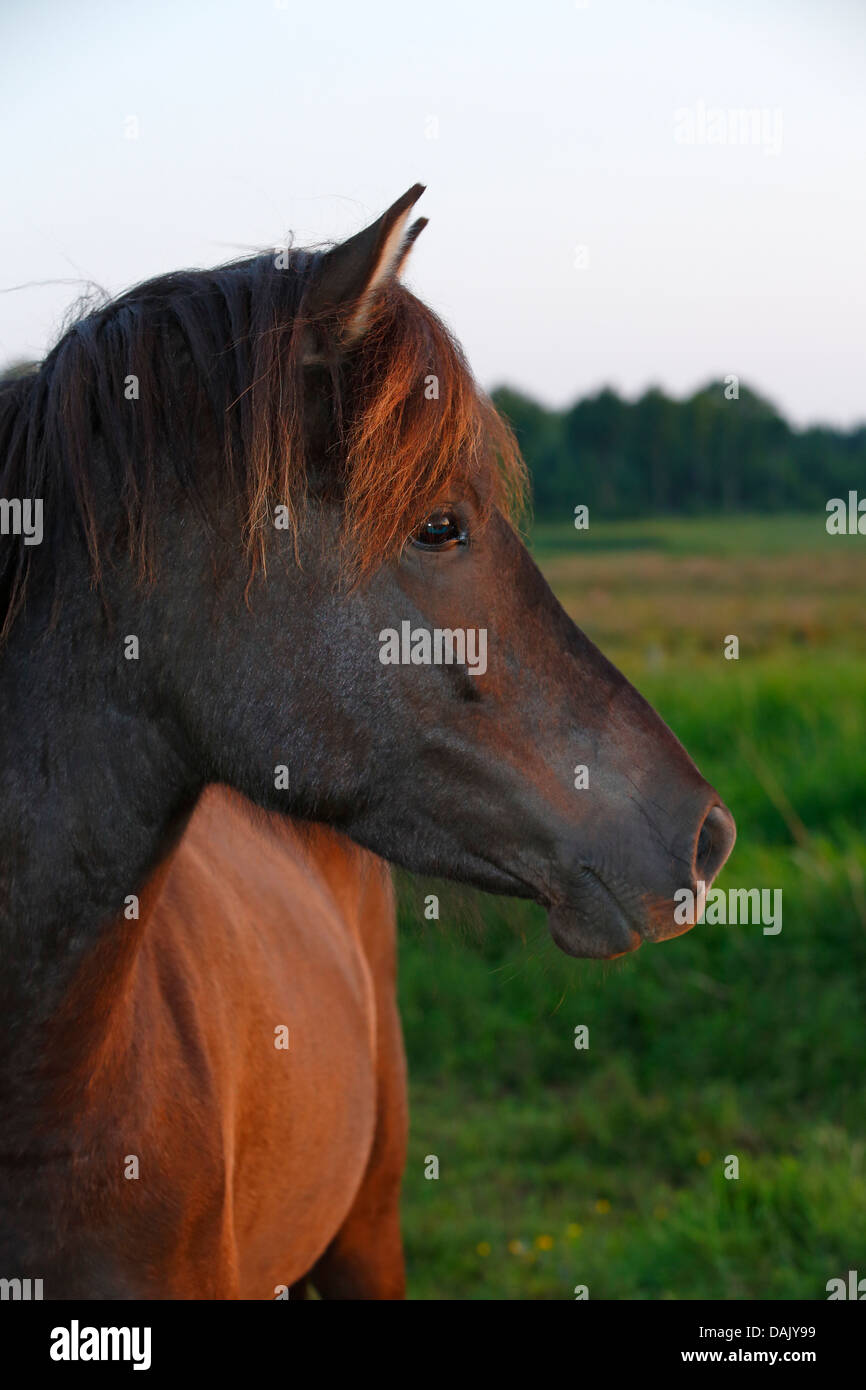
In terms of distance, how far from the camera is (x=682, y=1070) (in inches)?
233

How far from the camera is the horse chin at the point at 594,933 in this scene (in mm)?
2094

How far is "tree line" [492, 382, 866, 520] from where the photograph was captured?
18.6 meters

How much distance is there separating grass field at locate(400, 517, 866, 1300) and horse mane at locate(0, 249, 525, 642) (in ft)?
2.78

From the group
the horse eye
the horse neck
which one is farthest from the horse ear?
the horse neck

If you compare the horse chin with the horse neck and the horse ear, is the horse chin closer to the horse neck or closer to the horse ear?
the horse neck

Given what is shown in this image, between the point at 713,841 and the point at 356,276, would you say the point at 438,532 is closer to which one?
the point at 356,276

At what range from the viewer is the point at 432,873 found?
220 cm

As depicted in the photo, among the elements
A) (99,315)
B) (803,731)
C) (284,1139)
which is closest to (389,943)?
(284,1139)

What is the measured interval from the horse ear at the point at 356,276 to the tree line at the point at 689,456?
592 inches

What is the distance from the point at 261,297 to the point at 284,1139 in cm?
205

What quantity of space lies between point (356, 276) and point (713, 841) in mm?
1177

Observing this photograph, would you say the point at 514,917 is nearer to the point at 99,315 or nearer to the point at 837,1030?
the point at 99,315

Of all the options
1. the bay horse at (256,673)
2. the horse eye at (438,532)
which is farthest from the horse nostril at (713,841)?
the horse eye at (438,532)
